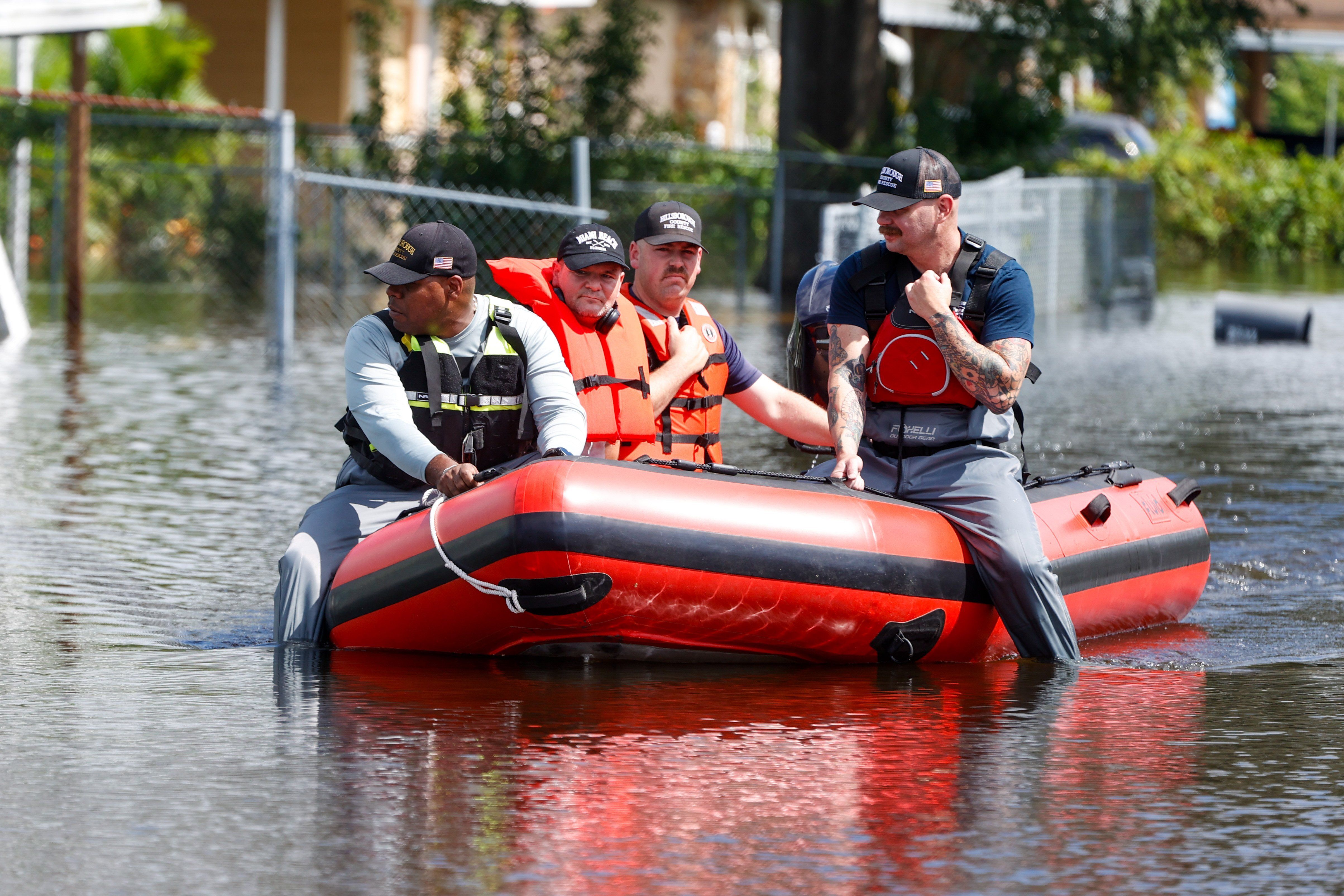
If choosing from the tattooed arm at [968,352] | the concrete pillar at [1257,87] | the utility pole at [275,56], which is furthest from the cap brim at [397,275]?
the concrete pillar at [1257,87]

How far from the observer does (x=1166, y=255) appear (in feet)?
119

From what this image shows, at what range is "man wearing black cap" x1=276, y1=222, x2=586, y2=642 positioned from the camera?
6551 mm

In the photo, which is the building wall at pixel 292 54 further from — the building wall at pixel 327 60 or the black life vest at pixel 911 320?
the black life vest at pixel 911 320

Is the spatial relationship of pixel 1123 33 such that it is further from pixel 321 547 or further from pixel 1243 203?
pixel 321 547

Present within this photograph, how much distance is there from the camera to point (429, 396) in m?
6.68

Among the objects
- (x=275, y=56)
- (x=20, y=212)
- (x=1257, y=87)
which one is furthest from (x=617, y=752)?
(x=1257, y=87)

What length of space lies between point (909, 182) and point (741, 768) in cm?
223

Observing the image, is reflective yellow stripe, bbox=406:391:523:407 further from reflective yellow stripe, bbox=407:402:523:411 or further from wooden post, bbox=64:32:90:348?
wooden post, bbox=64:32:90:348

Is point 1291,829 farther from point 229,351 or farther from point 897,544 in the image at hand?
point 229,351

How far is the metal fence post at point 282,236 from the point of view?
15.2 metres

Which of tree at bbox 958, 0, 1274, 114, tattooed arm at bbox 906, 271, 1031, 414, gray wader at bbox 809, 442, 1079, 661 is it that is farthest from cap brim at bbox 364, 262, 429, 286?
tree at bbox 958, 0, 1274, 114

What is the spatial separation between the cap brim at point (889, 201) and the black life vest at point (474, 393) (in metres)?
1.23

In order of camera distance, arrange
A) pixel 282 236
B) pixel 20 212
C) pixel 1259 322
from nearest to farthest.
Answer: pixel 282 236 → pixel 1259 322 → pixel 20 212

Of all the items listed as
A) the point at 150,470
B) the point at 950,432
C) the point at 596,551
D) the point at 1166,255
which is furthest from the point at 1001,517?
the point at 1166,255
